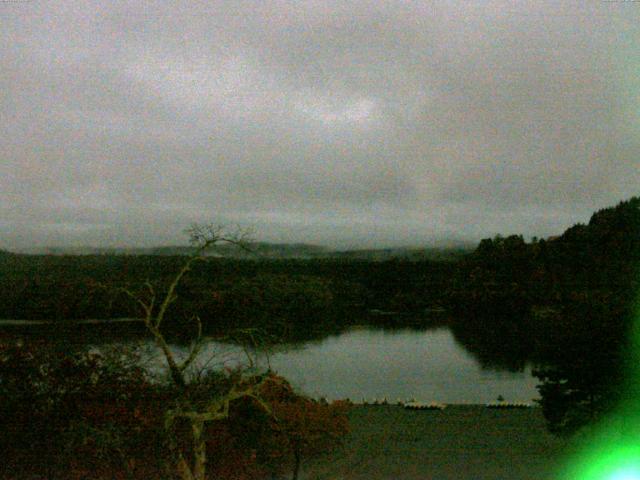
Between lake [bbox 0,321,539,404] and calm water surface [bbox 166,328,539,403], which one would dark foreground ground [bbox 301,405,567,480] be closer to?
lake [bbox 0,321,539,404]

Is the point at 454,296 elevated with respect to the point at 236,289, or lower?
lower

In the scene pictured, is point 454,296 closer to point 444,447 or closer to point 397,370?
point 397,370

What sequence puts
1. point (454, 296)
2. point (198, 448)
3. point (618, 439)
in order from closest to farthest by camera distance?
1. point (198, 448)
2. point (618, 439)
3. point (454, 296)

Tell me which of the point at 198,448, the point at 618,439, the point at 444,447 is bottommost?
the point at 444,447

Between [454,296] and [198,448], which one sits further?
[454,296]

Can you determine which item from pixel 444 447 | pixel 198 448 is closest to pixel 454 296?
pixel 444 447

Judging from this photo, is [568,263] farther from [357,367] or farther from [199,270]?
[199,270]

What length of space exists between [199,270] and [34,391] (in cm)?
1425

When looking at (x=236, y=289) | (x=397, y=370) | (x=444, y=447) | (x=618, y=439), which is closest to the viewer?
(x=618, y=439)

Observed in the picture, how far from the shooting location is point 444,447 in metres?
10.3

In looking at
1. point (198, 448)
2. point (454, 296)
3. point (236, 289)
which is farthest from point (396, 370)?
point (198, 448)

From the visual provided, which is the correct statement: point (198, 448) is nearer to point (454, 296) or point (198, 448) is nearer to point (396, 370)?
point (396, 370)

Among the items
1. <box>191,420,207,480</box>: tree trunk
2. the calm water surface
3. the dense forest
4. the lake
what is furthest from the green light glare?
the calm water surface

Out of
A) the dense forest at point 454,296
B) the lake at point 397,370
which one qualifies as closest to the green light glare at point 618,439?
the dense forest at point 454,296
